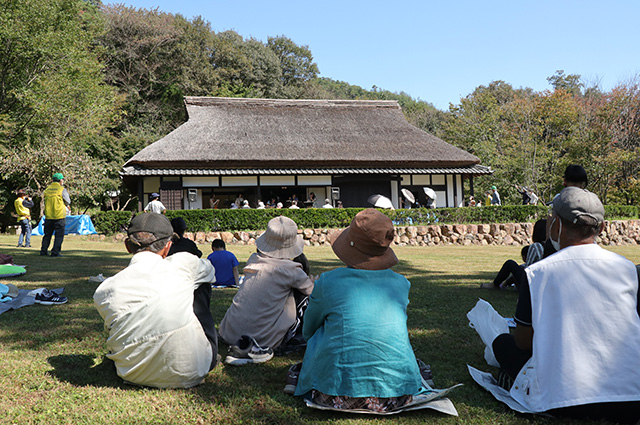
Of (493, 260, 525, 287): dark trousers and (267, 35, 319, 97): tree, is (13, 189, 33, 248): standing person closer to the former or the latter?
(493, 260, 525, 287): dark trousers

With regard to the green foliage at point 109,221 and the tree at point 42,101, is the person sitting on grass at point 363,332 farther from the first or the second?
the tree at point 42,101

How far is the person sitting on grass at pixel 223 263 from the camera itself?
566cm

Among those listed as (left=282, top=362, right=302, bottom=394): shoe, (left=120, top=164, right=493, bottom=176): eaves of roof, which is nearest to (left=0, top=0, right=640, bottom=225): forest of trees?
(left=120, top=164, right=493, bottom=176): eaves of roof

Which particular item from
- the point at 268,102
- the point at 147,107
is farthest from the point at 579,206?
the point at 147,107

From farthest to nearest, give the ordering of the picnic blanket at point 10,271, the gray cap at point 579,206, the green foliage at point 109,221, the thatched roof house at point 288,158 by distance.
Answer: the thatched roof house at point 288,158 < the green foliage at point 109,221 < the picnic blanket at point 10,271 < the gray cap at point 579,206

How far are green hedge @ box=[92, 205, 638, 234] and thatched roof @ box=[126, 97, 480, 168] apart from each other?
3089 millimetres

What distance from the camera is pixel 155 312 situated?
2477mm

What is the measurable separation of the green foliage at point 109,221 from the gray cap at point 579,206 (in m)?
16.1

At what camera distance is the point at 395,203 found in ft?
70.3

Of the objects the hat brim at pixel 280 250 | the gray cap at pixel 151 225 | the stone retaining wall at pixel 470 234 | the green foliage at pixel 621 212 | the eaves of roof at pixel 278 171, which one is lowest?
the stone retaining wall at pixel 470 234

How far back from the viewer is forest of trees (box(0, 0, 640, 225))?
63.9 ft

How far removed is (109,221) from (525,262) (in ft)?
48.9

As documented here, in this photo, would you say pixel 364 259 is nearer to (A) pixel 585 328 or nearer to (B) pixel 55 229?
(A) pixel 585 328

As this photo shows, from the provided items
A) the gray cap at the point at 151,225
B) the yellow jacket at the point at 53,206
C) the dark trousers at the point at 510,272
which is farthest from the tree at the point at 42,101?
the gray cap at the point at 151,225
